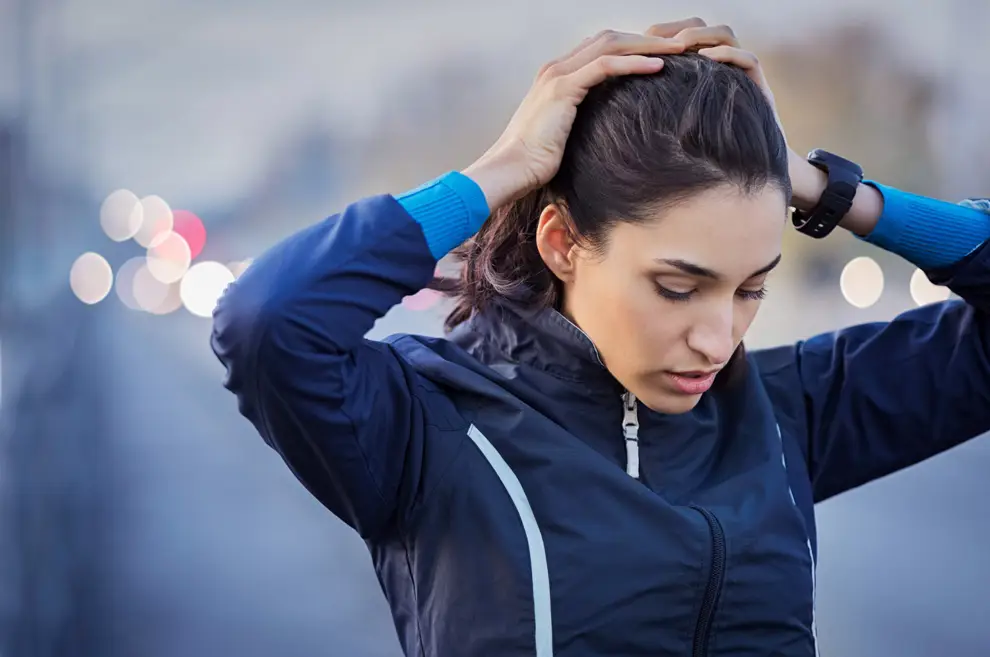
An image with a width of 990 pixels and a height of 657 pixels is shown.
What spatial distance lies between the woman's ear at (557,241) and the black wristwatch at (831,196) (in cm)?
32

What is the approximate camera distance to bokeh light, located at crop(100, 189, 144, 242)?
232cm

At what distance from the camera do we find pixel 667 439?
1.12 m

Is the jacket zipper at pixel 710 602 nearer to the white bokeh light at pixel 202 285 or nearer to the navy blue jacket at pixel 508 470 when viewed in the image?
the navy blue jacket at pixel 508 470

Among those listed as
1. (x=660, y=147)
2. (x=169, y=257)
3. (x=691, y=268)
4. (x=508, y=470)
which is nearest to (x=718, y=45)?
(x=660, y=147)

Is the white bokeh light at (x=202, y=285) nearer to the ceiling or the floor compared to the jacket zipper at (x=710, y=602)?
nearer to the floor

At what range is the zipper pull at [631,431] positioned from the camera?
1.10 metres

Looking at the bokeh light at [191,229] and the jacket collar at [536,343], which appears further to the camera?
the bokeh light at [191,229]

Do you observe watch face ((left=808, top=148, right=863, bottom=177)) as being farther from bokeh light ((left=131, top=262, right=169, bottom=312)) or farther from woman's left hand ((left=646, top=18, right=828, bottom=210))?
bokeh light ((left=131, top=262, right=169, bottom=312))

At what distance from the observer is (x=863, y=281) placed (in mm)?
2354

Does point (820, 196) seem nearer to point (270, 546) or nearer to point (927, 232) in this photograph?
point (927, 232)

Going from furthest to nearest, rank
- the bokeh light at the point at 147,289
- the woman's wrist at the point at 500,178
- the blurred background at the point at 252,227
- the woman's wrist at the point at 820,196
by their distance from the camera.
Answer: the bokeh light at the point at 147,289
the blurred background at the point at 252,227
the woman's wrist at the point at 820,196
the woman's wrist at the point at 500,178

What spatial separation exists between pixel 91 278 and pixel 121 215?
16cm

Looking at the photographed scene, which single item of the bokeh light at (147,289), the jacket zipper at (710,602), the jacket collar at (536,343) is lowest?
the bokeh light at (147,289)

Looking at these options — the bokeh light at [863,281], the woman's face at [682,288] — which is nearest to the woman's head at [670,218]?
the woman's face at [682,288]
